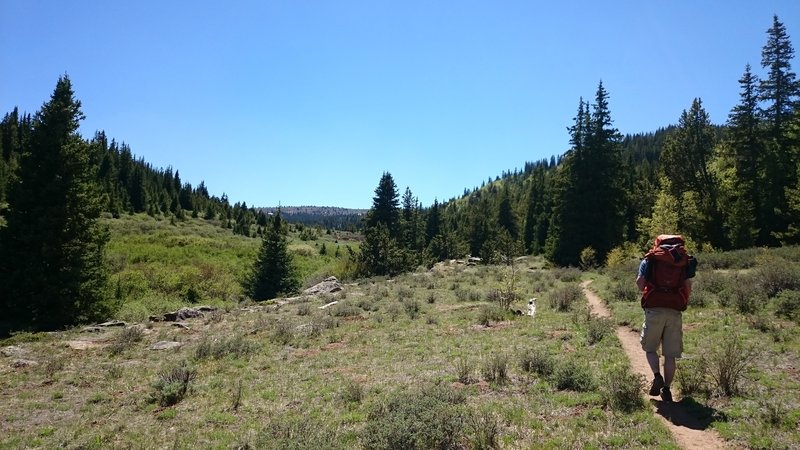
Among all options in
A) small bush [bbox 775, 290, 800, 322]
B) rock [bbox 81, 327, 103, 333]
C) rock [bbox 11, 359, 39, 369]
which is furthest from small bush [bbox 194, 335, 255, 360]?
small bush [bbox 775, 290, 800, 322]

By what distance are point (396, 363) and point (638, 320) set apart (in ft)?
26.8

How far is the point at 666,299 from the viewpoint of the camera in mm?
7031

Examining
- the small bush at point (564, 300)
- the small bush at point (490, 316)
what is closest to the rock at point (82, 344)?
the small bush at point (490, 316)

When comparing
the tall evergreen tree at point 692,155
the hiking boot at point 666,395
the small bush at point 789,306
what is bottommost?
the hiking boot at point 666,395

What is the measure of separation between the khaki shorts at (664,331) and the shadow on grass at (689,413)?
0.77 meters

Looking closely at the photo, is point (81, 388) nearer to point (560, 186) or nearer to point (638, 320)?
point (638, 320)

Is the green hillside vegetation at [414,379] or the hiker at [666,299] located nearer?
the green hillside vegetation at [414,379]

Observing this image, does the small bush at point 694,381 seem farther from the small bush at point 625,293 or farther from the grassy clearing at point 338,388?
the small bush at point 625,293

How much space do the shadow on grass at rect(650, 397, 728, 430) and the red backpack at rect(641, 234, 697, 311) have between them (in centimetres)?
154

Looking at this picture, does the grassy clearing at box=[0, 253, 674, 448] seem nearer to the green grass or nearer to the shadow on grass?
the green grass

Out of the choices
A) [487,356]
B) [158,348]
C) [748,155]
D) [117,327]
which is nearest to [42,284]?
[117,327]

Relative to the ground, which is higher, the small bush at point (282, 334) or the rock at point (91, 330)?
the small bush at point (282, 334)

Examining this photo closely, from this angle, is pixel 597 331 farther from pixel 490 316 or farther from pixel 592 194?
pixel 592 194

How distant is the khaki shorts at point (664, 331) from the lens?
23.2 feet
